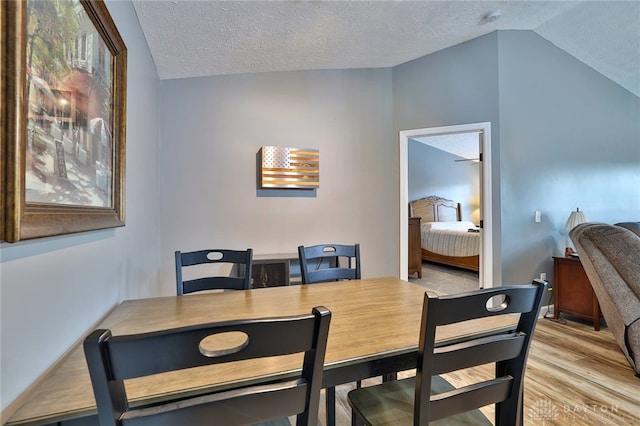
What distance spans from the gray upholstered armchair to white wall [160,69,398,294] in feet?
5.47

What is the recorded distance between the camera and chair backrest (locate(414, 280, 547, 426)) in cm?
82

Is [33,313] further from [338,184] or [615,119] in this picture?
[615,119]

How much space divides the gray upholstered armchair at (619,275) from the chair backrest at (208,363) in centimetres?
246

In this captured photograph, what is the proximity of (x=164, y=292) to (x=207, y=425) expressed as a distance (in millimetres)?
2464

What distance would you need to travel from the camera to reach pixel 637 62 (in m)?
3.45

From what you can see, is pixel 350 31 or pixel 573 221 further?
pixel 573 221

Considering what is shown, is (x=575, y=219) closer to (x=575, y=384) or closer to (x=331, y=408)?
(x=575, y=384)

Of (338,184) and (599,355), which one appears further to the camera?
(338,184)

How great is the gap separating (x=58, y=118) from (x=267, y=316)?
0.94m

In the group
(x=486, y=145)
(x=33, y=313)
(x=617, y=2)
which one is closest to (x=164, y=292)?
(x=33, y=313)

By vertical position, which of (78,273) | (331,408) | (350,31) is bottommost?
(331,408)

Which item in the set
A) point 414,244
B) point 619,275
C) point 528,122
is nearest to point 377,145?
point 528,122

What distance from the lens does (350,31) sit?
257 centimetres

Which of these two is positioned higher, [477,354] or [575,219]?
[575,219]
